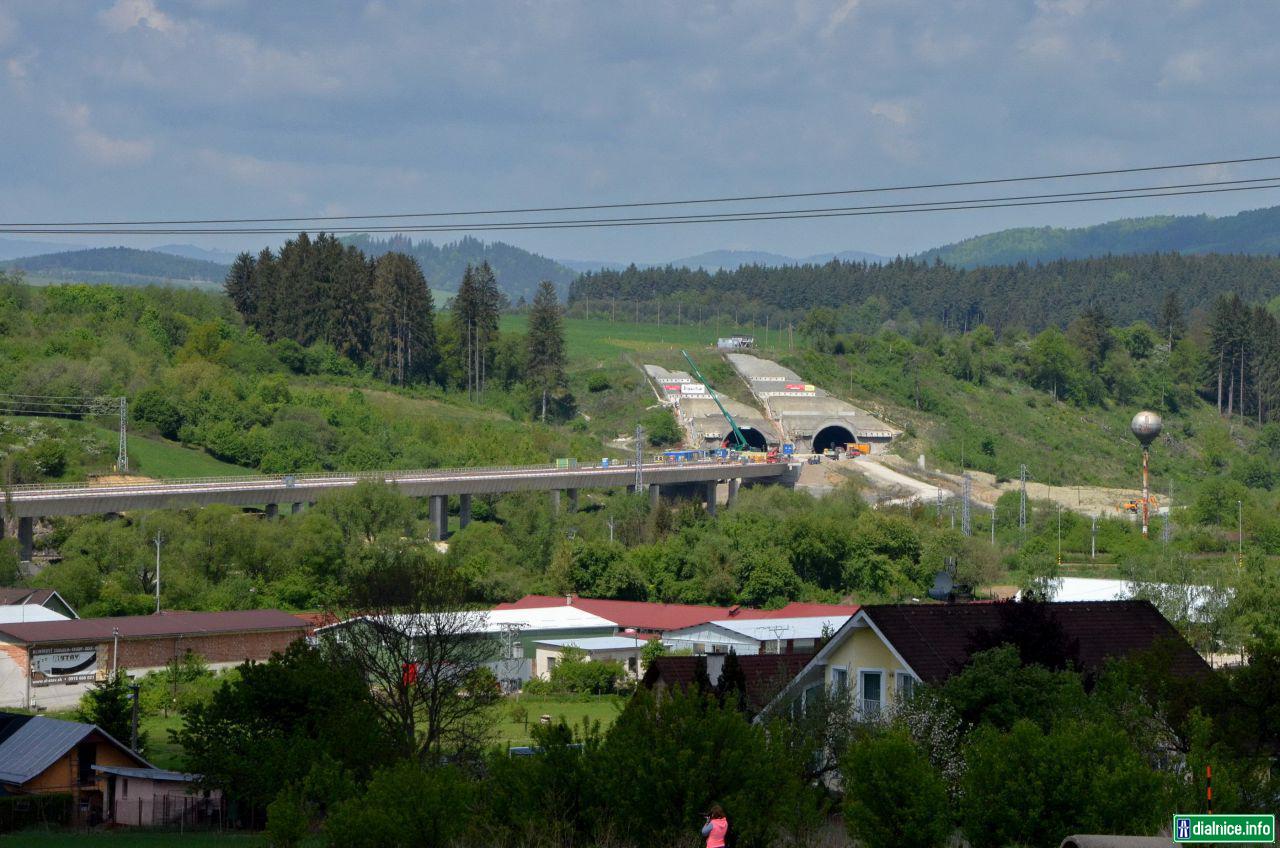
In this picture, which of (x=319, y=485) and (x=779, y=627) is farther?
(x=319, y=485)

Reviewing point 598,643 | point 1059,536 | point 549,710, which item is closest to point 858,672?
point 549,710

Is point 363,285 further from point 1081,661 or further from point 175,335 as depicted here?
point 1081,661

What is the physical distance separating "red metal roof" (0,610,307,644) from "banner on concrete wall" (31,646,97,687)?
15.2 inches

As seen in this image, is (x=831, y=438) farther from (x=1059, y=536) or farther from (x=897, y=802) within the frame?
(x=897, y=802)

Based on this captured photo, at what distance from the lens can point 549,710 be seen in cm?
5091

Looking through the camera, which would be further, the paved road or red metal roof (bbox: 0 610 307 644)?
the paved road

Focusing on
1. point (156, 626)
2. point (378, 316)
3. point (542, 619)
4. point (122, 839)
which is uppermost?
point (378, 316)

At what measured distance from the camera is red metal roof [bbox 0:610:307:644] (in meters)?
54.2

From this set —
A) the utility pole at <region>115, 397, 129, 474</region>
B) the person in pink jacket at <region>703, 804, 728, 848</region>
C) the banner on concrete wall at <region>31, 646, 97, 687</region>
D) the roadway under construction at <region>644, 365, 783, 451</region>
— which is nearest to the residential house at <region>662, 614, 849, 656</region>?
the banner on concrete wall at <region>31, 646, 97, 687</region>

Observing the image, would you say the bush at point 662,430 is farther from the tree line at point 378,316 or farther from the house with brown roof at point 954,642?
the house with brown roof at point 954,642

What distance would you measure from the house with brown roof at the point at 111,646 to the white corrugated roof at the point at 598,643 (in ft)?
31.0

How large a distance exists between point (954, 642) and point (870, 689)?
1.84 m

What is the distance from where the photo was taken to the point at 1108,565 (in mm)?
84562

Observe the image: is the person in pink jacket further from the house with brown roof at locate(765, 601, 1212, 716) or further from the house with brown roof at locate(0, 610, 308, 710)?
the house with brown roof at locate(0, 610, 308, 710)
